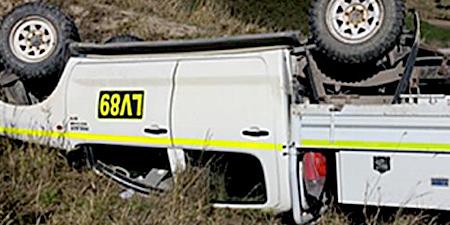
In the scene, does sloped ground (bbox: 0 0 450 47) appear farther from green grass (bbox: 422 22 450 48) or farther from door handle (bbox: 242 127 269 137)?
door handle (bbox: 242 127 269 137)

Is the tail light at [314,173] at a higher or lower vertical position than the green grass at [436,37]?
lower

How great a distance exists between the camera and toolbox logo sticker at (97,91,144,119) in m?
5.75

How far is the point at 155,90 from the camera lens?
5.72 meters

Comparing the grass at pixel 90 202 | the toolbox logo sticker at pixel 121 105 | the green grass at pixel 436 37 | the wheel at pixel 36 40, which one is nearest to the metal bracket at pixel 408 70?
the grass at pixel 90 202

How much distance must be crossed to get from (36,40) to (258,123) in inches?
83.9

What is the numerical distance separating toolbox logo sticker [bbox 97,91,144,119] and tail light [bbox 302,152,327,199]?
117cm

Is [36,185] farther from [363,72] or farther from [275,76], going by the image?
[363,72]

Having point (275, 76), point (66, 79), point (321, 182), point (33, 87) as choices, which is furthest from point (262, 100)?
point (33, 87)

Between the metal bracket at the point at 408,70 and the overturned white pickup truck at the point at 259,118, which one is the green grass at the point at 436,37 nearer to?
the metal bracket at the point at 408,70

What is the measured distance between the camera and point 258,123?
5375 millimetres

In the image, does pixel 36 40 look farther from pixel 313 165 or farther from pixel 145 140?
pixel 313 165

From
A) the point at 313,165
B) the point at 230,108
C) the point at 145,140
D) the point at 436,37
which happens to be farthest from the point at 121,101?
the point at 436,37

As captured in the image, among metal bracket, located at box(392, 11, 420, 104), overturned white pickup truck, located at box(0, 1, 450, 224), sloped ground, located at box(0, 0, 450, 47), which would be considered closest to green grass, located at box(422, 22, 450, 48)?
sloped ground, located at box(0, 0, 450, 47)

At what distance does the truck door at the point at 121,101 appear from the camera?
224 inches
